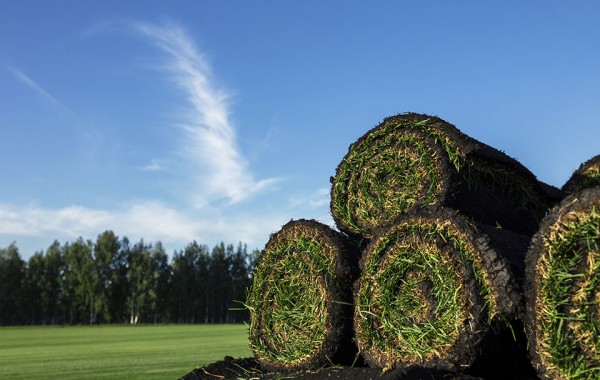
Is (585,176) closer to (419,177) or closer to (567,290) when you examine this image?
(419,177)

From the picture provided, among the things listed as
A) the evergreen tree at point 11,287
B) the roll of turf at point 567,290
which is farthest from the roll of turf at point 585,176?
the evergreen tree at point 11,287

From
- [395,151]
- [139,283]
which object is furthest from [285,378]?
[139,283]

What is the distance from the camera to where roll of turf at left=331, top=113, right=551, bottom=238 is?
21.8 feet

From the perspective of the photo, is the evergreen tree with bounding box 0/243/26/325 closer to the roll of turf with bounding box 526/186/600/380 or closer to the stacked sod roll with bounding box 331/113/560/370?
the stacked sod roll with bounding box 331/113/560/370

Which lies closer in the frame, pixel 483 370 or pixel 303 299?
pixel 483 370

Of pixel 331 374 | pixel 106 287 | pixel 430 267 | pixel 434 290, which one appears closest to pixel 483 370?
pixel 434 290

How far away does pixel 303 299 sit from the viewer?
22.2 ft

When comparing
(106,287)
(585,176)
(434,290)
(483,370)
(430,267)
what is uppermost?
(106,287)

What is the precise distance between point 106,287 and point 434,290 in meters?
102

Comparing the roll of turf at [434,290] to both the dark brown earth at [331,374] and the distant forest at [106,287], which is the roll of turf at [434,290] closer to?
the dark brown earth at [331,374]

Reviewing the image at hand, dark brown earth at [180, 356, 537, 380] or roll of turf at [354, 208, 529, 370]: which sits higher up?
roll of turf at [354, 208, 529, 370]

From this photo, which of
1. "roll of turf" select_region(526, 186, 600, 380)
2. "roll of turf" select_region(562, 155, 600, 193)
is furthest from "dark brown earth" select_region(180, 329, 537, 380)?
"roll of turf" select_region(562, 155, 600, 193)

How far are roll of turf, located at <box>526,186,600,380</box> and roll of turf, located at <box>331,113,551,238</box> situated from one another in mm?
1565

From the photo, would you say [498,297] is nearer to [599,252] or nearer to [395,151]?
[599,252]
